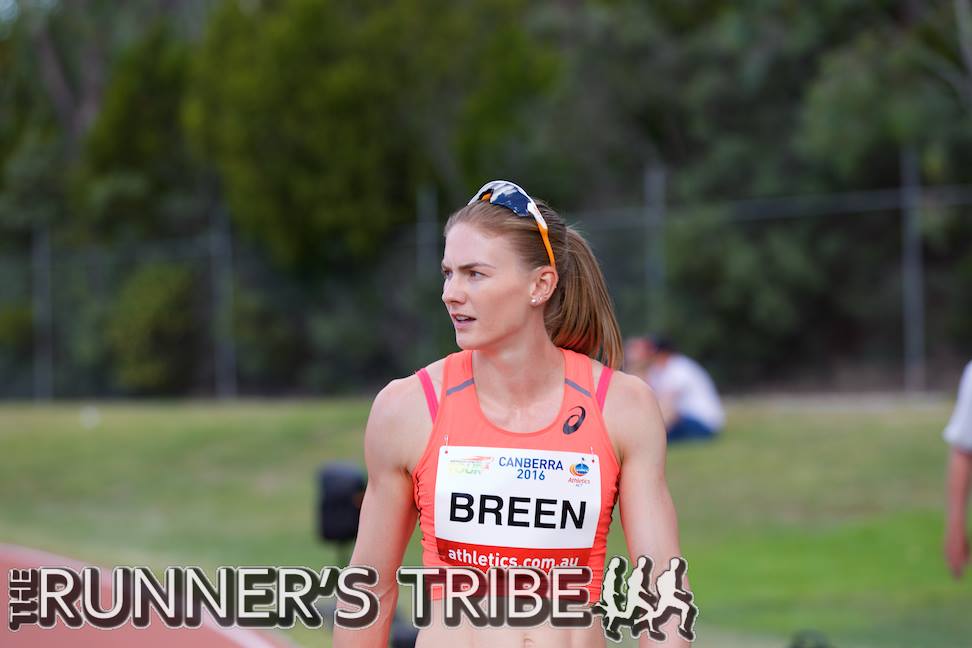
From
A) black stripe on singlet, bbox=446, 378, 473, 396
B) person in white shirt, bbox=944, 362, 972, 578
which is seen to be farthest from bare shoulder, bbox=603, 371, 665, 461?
person in white shirt, bbox=944, 362, 972, 578

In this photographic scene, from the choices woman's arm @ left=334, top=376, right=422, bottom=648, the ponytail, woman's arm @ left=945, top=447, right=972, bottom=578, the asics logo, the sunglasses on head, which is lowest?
woman's arm @ left=945, top=447, right=972, bottom=578

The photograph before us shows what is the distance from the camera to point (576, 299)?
11.1ft

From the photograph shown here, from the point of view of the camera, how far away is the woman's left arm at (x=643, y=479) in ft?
10.1

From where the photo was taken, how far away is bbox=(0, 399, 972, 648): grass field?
931 cm

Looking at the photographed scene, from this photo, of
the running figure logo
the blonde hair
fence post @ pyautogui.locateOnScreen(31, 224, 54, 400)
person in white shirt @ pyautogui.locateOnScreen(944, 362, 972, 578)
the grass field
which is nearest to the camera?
the running figure logo

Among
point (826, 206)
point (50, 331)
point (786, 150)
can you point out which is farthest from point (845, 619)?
point (50, 331)

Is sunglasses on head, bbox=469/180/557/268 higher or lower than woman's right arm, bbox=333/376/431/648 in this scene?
higher

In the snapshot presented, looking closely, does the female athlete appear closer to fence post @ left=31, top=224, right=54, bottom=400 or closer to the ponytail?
the ponytail

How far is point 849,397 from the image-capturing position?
18016 millimetres

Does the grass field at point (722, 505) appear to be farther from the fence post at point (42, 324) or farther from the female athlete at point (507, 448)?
the fence post at point (42, 324)

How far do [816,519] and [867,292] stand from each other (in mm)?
8289

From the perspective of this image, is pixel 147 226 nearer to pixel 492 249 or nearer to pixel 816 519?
pixel 816 519

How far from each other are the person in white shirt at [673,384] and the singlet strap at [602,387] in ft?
30.0

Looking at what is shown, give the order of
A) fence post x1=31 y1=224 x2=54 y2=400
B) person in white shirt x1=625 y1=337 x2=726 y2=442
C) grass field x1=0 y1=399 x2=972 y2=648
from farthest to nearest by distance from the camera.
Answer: fence post x1=31 y1=224 x2=54 y2=400, person in white shirt x1=625 y1=337 x2=726 y2=442, grass field x1=0 y1=399 x2=972 y2=648
